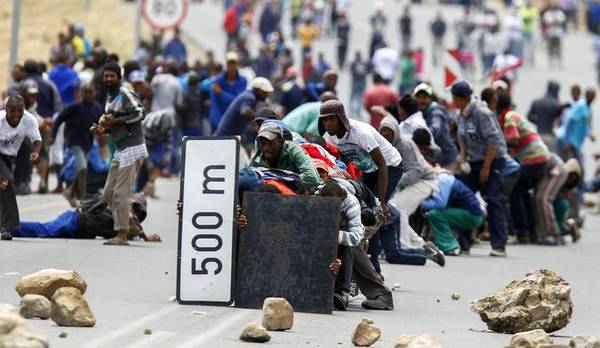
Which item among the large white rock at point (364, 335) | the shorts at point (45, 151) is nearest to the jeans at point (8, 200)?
the shorts at point (45, 151)

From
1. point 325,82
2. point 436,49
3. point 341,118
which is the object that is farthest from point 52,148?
point 436,49

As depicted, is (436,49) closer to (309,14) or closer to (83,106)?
(309,14)

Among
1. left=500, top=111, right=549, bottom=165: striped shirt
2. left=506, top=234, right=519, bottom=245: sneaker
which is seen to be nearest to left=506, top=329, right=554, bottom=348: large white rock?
left=500, top=111, right=549, bottom=165: striped shirt

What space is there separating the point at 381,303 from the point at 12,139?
19.3 feet

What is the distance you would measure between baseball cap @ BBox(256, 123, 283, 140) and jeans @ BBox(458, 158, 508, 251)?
22.2 ft

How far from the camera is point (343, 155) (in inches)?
601

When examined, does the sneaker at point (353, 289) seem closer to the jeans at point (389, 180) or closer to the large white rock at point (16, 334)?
the jeans at point (389, 180)

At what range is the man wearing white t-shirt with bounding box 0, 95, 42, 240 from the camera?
61.4 ft

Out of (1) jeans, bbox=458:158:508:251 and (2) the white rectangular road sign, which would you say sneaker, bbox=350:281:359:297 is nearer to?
(2) the white rectangular road sign

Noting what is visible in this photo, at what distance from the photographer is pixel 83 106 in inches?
947

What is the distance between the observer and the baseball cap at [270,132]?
13.4m

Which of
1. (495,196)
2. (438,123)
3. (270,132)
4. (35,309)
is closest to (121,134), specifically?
(438,123)

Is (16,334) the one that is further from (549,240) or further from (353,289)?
(549,240)

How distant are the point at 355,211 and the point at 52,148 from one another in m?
12.8
